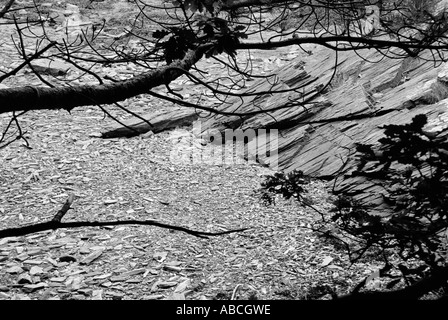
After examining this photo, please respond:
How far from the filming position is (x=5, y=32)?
1030 centimetres

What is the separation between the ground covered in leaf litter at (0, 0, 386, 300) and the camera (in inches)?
176

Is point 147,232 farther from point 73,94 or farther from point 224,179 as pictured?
point 73,94

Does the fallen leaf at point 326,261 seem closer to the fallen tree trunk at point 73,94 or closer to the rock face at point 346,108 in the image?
the rock face at point 346,108

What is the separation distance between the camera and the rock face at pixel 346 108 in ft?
18.8

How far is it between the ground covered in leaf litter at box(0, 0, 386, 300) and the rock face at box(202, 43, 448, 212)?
359 mm

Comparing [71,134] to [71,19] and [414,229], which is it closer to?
[71,19]

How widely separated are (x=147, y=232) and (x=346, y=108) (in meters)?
2.56

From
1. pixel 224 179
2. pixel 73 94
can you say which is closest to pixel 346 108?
pixel 224 179

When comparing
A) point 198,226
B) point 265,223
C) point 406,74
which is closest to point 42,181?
point 198,226

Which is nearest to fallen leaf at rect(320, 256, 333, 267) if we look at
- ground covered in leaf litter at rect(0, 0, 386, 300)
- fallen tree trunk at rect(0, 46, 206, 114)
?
ground covered in leaf litter at rect(0, 0, 386, 300)

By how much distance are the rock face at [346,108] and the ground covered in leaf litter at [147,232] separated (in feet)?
1.18

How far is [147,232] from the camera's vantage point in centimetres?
523

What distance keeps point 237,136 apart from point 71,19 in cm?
493

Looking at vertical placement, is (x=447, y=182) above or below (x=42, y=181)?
below
